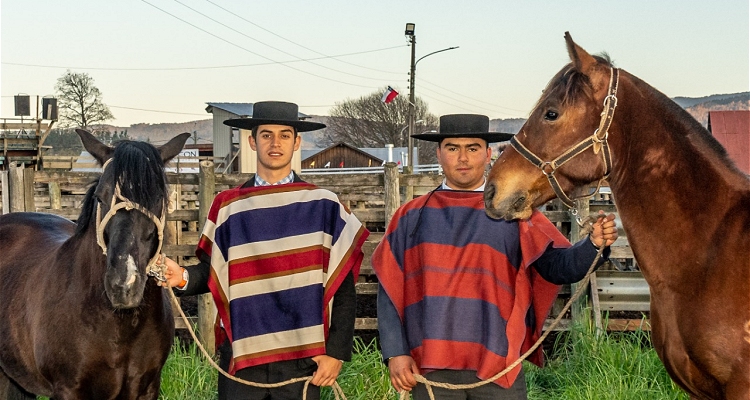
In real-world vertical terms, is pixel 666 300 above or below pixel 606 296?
above

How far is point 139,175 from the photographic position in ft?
10.8

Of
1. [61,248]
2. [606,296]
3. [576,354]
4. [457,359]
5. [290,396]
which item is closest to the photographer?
[457,359]

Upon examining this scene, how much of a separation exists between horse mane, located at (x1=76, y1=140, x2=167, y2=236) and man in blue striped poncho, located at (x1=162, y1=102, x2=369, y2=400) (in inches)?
11.7

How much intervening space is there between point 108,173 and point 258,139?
2.41ft

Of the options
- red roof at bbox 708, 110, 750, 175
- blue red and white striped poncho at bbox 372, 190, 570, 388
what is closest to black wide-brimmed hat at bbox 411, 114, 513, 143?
blue red and white striped poncho at bbox 372, 190, 570, 388

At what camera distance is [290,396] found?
319cm

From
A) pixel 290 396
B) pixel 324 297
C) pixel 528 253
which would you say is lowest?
pixel 290 396

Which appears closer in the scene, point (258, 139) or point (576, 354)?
point (258, 139)

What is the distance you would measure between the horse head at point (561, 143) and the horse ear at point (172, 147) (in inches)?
71.7

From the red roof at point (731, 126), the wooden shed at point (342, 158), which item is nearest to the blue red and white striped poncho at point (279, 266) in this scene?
the red roof at point (731, 126)

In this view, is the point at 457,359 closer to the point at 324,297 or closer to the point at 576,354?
the point at 324,297

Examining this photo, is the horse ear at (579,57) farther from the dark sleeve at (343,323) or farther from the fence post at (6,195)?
the fence post at (6,195)

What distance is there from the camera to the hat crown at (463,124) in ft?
10.6

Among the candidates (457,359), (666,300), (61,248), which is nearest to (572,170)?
(666,300)
